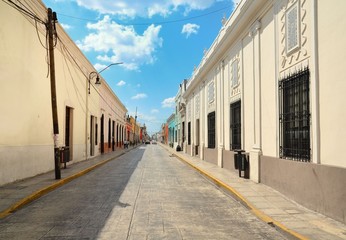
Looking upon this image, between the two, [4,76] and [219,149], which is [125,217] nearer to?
[4,76]

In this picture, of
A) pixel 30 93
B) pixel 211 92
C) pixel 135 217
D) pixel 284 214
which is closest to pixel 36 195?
pixel 135 217

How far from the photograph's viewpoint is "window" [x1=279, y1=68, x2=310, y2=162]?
304 inches

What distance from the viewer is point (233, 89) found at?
1495 centimetres

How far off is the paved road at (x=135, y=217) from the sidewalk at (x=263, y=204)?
0.22 meters

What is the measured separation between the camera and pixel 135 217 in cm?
686

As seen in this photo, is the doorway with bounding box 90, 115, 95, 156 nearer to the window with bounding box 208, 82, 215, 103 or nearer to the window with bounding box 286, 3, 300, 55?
the window with bounding box 208, 82, 215, 103

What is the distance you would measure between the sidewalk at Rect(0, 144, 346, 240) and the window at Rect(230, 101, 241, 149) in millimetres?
1862

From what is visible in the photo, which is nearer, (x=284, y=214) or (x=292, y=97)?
(x=284, y=214)

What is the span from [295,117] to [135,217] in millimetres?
4574

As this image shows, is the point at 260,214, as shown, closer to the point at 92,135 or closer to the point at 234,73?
the point at 234,73

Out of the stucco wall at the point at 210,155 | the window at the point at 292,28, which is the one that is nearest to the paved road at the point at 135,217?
the window at the point at 292,28

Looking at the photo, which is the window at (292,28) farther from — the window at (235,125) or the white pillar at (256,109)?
the window at (235,125)

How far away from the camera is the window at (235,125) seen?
13984mm

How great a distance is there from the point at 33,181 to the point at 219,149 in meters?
9.27
